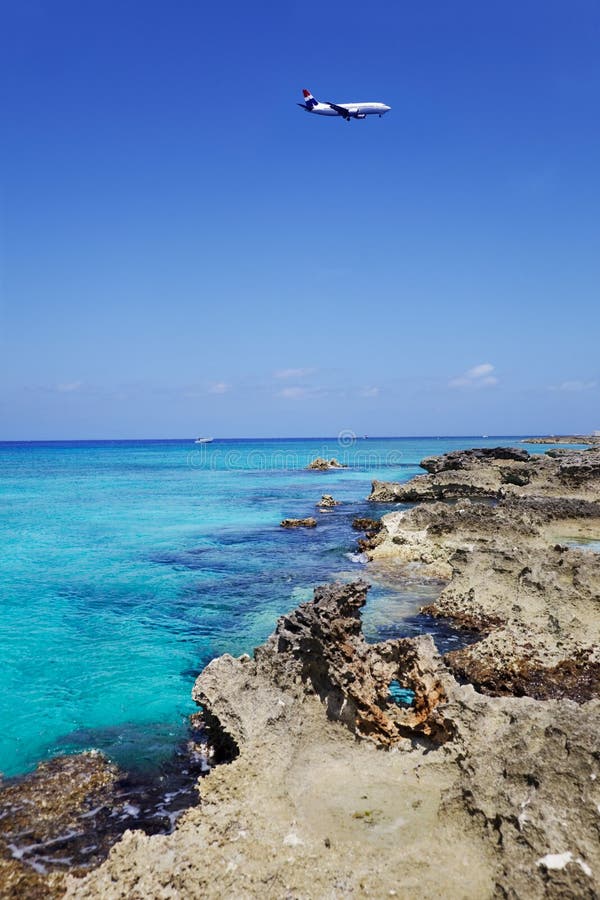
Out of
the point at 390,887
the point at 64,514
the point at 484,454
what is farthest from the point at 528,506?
the point at 484,454

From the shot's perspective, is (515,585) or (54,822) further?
(515,585)

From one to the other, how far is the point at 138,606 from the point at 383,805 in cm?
1210

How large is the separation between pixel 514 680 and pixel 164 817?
5.88m

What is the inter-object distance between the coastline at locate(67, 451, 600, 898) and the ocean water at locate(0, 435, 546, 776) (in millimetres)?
Result: 2410

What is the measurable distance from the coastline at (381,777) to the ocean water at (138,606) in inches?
94.9

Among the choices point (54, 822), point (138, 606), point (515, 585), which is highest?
point (515, 585)

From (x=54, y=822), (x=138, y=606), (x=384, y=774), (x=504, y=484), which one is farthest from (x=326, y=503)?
(x=384, y=774)

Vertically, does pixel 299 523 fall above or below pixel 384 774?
below

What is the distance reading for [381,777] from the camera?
6199 millimetres

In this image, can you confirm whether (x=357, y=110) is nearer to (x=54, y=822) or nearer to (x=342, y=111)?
(x=342, y=111)

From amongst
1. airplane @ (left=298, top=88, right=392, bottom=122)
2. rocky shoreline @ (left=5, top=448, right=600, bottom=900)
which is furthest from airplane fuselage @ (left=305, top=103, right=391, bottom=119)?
rocky shoreline @ (left=5, top=448, right=600, bottom=900)

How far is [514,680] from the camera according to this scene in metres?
9.62

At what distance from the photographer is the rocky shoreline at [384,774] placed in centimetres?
460

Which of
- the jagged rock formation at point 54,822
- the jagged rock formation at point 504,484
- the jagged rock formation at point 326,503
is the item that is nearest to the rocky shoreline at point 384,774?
the jagged rock formation at point 54,822
